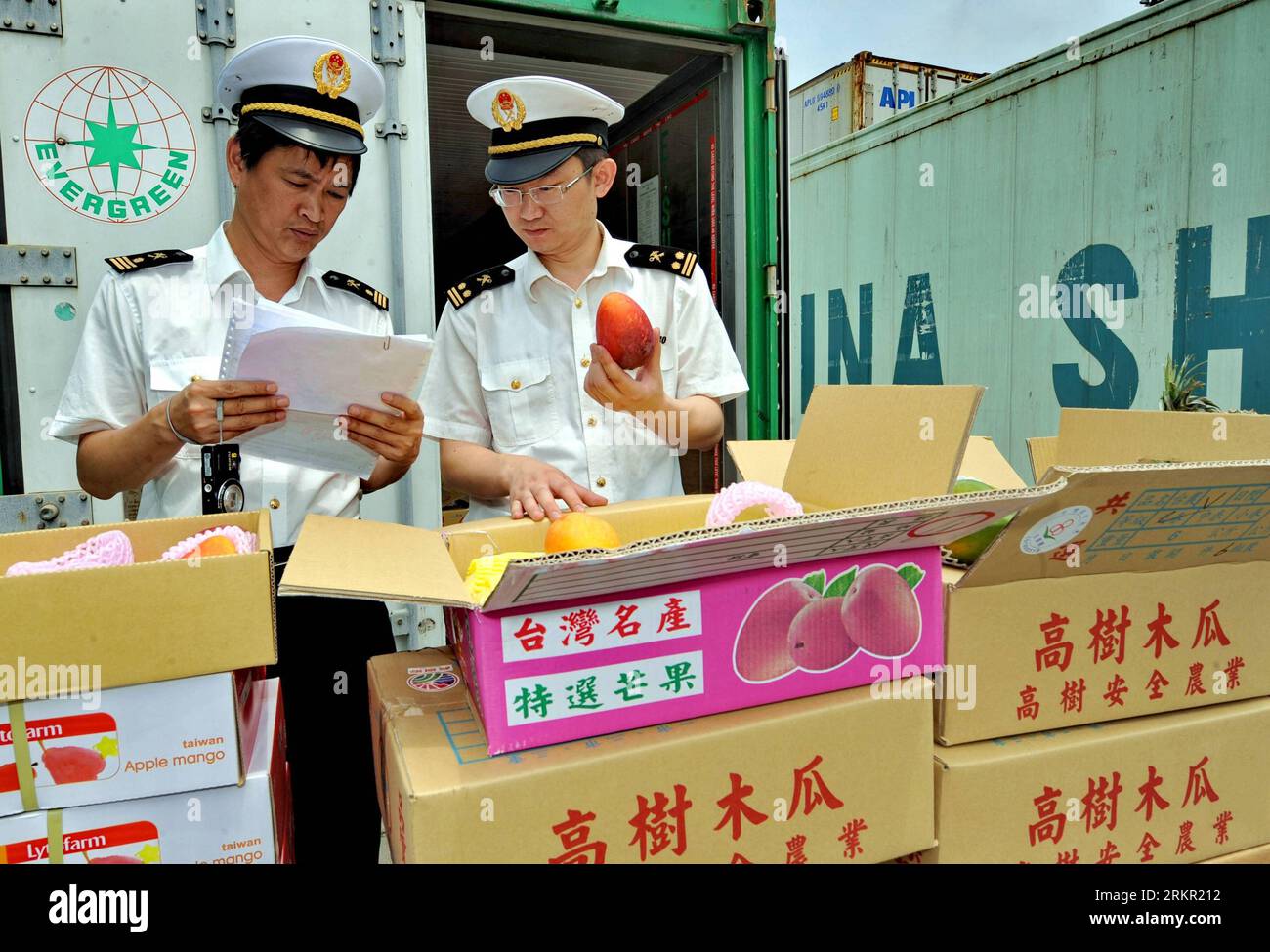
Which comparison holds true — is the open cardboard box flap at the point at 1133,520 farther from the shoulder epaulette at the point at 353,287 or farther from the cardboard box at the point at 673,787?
the shoulder epaulette at the point at 353,287

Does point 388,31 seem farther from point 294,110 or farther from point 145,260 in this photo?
point 145,260

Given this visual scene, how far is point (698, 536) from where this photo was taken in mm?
1001

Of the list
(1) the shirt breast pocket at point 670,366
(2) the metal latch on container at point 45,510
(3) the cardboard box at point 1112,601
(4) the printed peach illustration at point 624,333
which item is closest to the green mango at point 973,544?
(3) the cardboard box at point 1112,601

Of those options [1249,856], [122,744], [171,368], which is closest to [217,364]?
[171,368]

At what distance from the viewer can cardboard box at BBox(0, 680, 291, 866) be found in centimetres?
95

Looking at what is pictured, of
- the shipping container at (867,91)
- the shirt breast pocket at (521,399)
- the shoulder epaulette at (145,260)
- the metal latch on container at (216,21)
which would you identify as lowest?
the shirt breast pocket at (521,399)

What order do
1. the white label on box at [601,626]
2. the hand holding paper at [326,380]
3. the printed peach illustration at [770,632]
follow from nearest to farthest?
the white label on box at [601,626]
the printed peach illustration at [770,632]
the hand holding paper at [326,380]

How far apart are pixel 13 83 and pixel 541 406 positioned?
5.30ft

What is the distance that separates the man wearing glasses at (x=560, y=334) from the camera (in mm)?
2170

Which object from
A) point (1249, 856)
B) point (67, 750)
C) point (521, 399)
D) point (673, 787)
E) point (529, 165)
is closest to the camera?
point (67, 750)

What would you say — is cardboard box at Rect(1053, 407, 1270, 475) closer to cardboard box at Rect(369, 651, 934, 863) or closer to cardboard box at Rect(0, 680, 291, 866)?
cardboard box at Rect(369, 651, 934, 863)

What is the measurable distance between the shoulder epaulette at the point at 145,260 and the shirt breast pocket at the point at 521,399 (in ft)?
2.56

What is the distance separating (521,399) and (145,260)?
0.96m
